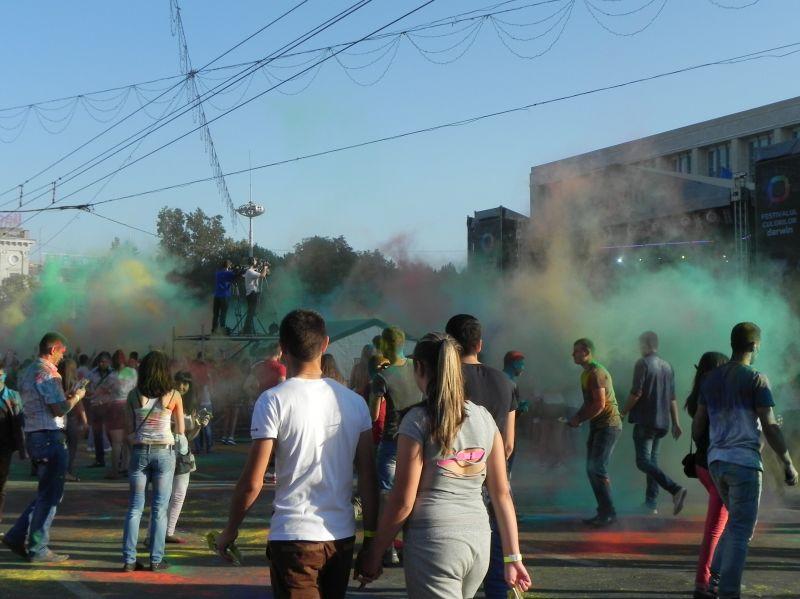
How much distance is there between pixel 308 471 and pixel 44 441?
13.7 ft

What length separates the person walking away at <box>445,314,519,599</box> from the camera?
486 cm

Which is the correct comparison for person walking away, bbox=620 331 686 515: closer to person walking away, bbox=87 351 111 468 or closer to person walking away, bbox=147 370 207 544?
person walking away, bbox=147 370 207 544

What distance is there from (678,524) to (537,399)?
6.11m

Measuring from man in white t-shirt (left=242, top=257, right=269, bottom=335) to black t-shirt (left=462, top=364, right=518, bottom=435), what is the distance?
50.7 feet

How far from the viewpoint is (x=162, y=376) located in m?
6.85

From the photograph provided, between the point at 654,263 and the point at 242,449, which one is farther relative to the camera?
the point at 654,263

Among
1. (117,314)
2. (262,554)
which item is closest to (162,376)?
(262,554)

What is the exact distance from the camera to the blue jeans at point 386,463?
22.5ft

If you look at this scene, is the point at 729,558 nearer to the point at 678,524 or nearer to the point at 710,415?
the point at 710,415

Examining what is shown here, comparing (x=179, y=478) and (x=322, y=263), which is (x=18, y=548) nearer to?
(x=179, y=478)

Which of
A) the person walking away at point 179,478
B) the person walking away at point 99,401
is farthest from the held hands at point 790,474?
the person walking away at point 99,401

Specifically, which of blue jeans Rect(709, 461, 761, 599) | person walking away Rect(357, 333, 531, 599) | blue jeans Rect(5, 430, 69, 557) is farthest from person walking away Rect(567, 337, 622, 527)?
person walking away Rect(357, 333, 531, 599)

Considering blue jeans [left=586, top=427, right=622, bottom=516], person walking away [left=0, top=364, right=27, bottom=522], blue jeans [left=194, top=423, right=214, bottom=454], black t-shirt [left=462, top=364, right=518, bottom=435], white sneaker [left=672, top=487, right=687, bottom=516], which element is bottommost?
blue jeans [left=194, top=423, right=214, bottom=454]

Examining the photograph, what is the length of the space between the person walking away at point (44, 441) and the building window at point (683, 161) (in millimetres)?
48713
